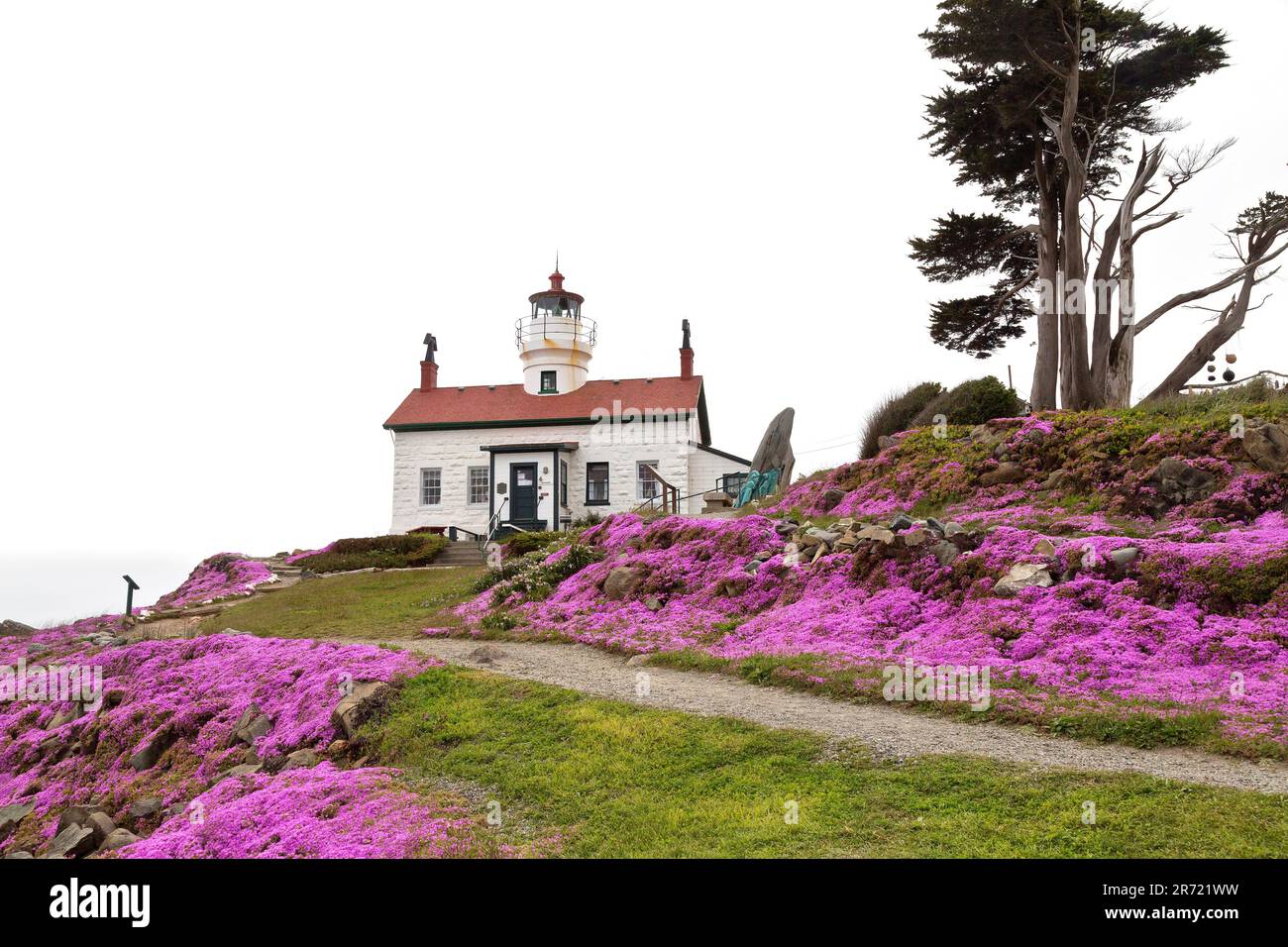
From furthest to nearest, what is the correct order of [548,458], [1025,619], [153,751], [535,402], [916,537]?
[535,402] < [548,458] < [916,537] < [153,751] < [1025,619]

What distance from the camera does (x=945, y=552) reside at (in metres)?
13.9

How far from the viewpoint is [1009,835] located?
6348 mm

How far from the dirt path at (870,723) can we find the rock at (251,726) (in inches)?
109

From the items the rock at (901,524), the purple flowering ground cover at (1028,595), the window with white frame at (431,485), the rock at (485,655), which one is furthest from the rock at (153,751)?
the window with white frame at (431,485)

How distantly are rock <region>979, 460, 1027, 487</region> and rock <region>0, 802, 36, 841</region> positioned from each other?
696 inches

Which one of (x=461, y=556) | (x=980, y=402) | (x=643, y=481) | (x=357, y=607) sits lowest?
(x=357, y=607)

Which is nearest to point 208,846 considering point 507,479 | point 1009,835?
point 1009,835

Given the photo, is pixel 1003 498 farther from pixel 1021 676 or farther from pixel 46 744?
pixel 46 744

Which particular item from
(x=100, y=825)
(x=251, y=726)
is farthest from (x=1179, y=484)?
(x=100, y=825)

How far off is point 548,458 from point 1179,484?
24222mm

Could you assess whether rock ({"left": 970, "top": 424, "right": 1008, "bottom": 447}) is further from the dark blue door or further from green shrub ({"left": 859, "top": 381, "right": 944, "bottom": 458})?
the dark blue door

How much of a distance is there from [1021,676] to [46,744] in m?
15.2

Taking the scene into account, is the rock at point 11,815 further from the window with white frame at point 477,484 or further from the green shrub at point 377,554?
the window with white frame at point 477,484

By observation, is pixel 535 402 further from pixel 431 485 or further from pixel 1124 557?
pixel 1124 557
